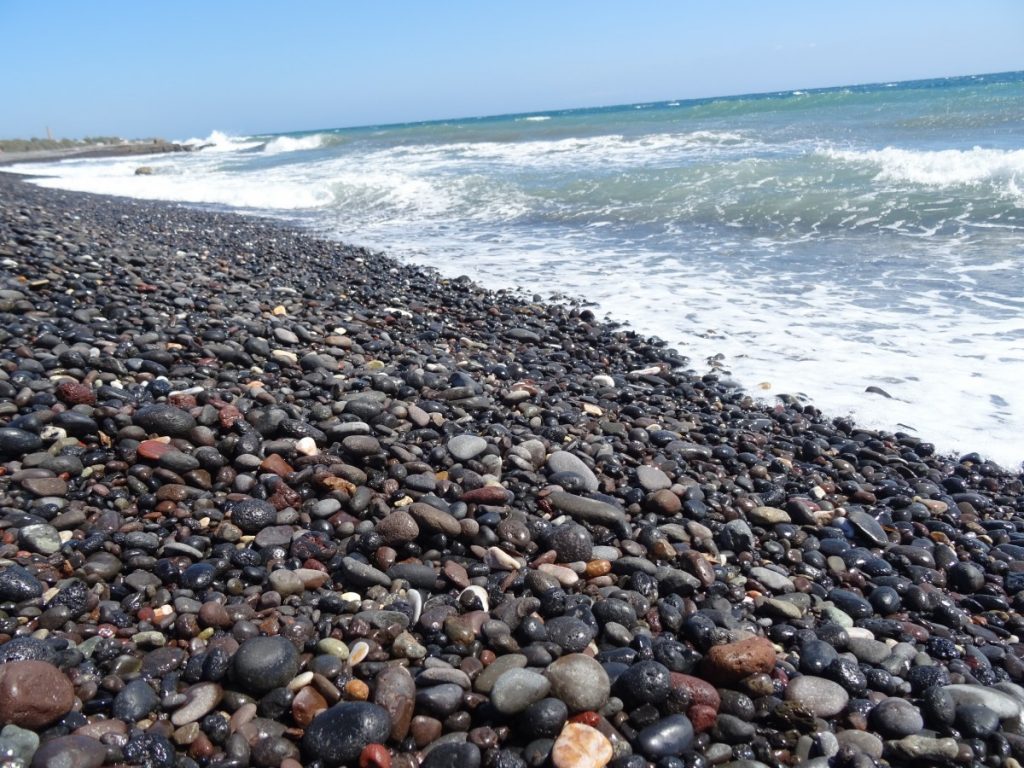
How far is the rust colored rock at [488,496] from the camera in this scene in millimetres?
3006

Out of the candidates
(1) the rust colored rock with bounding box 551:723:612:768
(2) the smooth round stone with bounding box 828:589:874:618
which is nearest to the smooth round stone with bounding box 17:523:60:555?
(1) the rust colored rock with bounding box 551:723:612:768

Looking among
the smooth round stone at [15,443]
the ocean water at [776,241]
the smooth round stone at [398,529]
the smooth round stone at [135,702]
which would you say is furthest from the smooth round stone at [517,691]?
the ocean water at [776,241]

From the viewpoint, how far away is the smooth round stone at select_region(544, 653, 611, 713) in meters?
1.97

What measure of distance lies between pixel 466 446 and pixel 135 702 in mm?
1834

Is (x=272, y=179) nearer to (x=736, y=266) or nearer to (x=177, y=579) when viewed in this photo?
(x=736, y=266)

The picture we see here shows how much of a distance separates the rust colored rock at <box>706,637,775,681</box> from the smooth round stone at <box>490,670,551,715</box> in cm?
57

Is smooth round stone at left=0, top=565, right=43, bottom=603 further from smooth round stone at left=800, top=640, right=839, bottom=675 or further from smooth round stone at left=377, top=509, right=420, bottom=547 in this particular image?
smooth round stone at left=800, top=640, right=839, bottom=675

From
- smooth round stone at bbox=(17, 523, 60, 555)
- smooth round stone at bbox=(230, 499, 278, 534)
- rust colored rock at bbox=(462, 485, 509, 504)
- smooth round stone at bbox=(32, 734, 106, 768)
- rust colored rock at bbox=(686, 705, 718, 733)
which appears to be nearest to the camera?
smooth round stone at bbox=(32, 734, 106, 768)

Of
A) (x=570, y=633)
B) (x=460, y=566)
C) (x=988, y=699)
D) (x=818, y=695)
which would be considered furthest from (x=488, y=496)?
(x=988, y=699)

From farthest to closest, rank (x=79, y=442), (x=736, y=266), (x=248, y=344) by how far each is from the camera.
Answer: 1. (x=736, y=266)
2. (x=248, y=344)
3. (x=79, y=442)

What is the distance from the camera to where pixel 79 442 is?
313 cm

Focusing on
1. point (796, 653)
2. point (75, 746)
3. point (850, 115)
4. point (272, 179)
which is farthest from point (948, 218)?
point (850, 115)

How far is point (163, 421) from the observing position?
3211mm

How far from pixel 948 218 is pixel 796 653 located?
1082cm
